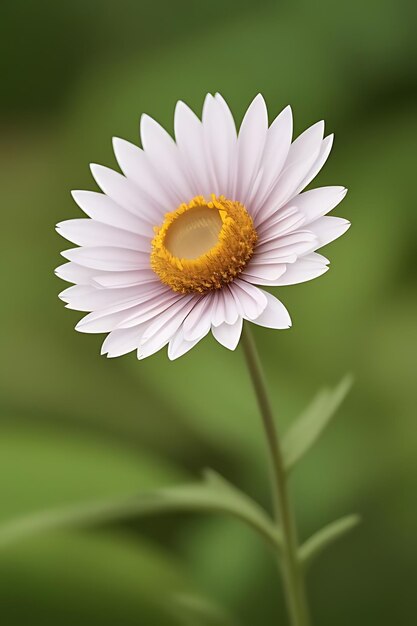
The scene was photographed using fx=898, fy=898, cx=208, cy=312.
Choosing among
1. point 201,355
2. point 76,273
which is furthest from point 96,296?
point 201,355

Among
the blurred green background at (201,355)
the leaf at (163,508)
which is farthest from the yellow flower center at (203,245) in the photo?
the blurred green background at (201,355)

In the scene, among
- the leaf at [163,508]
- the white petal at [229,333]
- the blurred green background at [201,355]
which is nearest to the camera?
the white petal at [229,333]

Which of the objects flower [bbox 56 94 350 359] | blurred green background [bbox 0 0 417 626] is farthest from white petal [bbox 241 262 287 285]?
blurred green background [bbox 0 0 417 626]

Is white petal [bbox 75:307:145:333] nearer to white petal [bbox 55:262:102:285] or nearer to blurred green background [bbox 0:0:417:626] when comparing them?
white petal [bbox 55:262:102:285]

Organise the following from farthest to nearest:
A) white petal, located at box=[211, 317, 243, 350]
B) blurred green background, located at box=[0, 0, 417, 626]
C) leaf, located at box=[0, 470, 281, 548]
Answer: blurred green background, located at box=[0, 0, 417, 626] → leaf, located at box=[0, 470, 281, 548] → white petal, located at box=[211, 317, 243, 350]

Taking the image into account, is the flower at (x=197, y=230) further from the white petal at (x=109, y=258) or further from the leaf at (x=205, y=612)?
the leaf at (x=205, y=612)

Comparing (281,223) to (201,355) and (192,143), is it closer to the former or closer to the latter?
(192,143)
